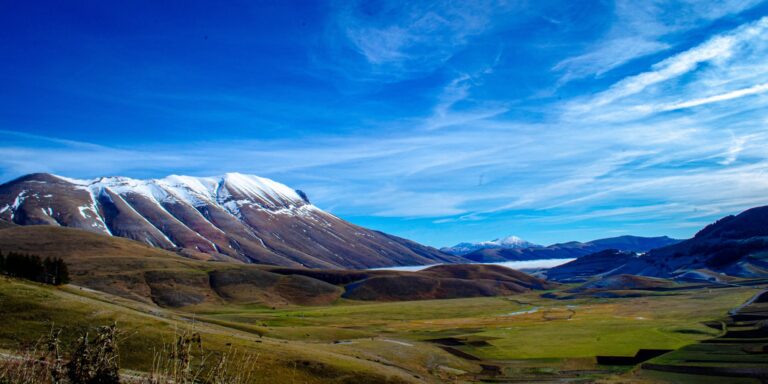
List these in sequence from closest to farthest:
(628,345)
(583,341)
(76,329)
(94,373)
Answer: (94,373), (76,329), (628,345), (583,341)

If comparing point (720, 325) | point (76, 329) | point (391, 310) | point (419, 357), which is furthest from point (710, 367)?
point (391, 310)

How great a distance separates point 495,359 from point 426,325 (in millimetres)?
58140

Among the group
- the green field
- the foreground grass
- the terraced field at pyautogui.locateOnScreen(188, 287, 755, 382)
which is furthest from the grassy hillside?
the foreground grass

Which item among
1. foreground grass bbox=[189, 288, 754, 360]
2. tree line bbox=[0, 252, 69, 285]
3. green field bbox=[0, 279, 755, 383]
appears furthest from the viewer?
foreground grass bbox=[189, 288, 754, 360]

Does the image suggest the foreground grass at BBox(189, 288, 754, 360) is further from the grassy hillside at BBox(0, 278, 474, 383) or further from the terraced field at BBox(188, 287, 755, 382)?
the grassy hillside at BBox(0, 278, 474, 383)

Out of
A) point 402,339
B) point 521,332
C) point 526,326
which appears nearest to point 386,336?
point 402,339

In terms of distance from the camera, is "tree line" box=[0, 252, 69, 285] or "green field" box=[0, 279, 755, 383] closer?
"green field" box=[0, 279, 755, 383]

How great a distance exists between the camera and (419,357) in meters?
77.8

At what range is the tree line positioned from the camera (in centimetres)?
8462

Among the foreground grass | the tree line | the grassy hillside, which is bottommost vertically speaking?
the foreground grass

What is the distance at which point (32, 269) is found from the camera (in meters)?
87.7

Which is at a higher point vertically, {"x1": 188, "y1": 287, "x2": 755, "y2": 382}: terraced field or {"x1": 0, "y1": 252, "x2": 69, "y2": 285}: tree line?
{"x1": 0, "y1": 252, "x2": 69, "y2": 285}: tree line

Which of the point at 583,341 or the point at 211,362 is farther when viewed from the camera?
the point at 583,341

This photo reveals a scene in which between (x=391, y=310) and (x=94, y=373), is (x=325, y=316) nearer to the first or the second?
(x=391, y=310)
